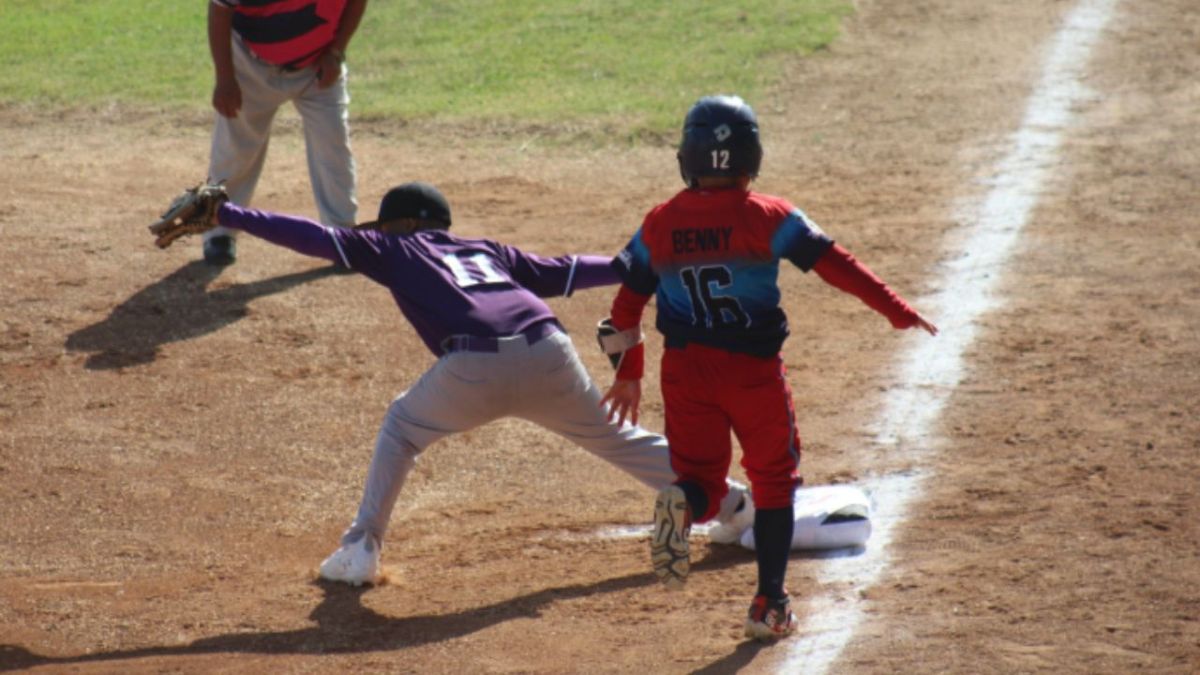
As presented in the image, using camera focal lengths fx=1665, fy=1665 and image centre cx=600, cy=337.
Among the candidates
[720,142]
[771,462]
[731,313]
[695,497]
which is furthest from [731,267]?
[695,497]

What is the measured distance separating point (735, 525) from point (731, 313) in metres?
1.17

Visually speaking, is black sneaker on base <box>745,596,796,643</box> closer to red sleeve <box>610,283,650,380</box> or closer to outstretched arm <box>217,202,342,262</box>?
red sleeve <box>610,283,650,380</box>

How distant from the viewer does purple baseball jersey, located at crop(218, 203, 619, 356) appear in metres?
5.75

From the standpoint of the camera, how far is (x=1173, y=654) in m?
5.08

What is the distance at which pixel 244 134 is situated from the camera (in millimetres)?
9344

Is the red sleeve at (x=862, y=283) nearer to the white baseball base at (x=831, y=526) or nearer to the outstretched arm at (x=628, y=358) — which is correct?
the outstretched arm at (x=628, y=358)

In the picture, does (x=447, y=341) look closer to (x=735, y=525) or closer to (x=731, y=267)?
(x=731, y=267)

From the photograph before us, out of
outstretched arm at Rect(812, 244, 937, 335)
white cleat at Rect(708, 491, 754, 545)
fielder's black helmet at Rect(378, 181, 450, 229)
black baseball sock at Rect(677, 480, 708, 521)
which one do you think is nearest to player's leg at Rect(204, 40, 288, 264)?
fielder's black helmet at Rect(378, 181, 450, 229)

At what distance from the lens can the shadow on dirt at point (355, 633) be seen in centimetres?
A: 538

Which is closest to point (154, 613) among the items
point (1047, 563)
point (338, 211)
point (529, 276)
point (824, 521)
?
point (529, 276)

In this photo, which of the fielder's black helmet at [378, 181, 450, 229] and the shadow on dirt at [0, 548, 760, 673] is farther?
the fielder's black helmet at [378, 181, 450, 229]

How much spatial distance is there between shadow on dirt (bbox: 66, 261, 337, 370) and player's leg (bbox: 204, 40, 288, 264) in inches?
14.0

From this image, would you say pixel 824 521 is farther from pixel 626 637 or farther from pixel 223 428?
pixel 223 428

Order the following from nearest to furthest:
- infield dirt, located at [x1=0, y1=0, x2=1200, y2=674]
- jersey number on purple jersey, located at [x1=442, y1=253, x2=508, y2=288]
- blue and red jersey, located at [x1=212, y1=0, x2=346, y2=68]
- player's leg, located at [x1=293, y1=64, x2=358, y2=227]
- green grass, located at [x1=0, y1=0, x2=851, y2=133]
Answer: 1. infield dirt, located at [x1=0, y1=0, x2=1200, y2=674]
2. jersey number on purple jersey, located at [x1=442, y1=253, x2=508, y2=288]
3. blue and red jersey, located at [x1=212, y1=0, x2=346, y2=68]
4. player's leg, located at [x1=293, y1=64, x2=358, y2=227]
5. green grass, located at [x1=0, y1=0, x2=851, y2=133]
